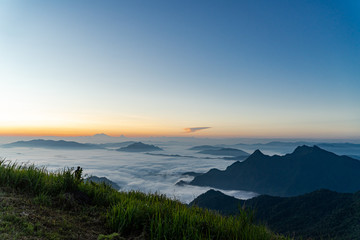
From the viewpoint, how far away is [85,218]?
13.6 feet

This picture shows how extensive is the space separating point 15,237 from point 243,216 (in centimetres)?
374

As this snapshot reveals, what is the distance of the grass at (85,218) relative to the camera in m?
3.37

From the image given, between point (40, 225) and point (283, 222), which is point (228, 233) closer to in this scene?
point (40, 225)

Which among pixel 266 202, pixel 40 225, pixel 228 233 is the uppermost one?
Result: pixel 40 225

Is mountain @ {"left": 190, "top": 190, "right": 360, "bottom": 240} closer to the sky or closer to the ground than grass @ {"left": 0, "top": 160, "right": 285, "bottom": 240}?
closer to the ground

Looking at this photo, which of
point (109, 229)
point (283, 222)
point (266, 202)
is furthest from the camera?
point (266, 202)

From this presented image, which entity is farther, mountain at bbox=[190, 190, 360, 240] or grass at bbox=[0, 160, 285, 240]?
mountain at bbox=[190, 190, 360, 240]

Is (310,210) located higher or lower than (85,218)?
lower

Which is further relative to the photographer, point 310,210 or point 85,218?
point 310,210

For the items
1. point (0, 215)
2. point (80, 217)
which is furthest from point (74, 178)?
point (0, 215)

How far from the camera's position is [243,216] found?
4.19 meters

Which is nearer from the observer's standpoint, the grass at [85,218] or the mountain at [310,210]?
the grass at [85,218]

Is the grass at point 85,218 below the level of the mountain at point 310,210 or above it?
above

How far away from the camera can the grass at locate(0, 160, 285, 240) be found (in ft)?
11.1
